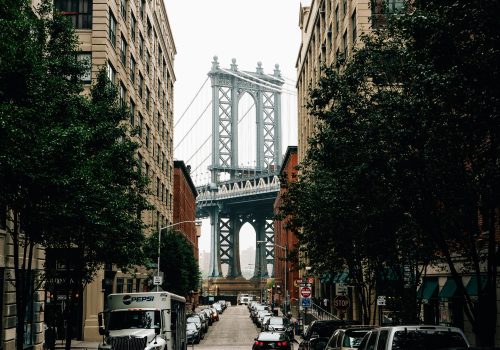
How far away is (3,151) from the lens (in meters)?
15.3

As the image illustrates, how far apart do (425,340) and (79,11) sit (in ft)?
125

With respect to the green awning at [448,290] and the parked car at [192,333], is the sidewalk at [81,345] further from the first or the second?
the green awning at [448,290]

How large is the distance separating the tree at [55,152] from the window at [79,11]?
19293 mm

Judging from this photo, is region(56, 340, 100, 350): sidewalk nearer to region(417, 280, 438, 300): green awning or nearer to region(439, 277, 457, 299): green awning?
region(417, 280, 438, 300): green awning

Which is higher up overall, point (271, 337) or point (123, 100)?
point (123, 100)

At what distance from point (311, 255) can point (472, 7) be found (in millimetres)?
24593

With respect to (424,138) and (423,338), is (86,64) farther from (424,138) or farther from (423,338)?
(423,338)

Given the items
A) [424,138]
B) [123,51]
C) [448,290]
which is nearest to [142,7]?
[123,51]

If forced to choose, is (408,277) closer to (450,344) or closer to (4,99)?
(450,344)

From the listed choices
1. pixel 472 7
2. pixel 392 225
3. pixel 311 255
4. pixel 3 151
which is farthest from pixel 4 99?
pixel 311 255

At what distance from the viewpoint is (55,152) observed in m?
18.9

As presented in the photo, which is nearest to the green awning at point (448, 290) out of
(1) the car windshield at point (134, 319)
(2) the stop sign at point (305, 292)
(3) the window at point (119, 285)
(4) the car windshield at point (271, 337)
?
(4) the car windshield at point (271, 337)

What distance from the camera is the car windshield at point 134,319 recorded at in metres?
23.7

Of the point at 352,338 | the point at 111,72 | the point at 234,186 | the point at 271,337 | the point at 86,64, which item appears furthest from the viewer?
the point at 234,186
